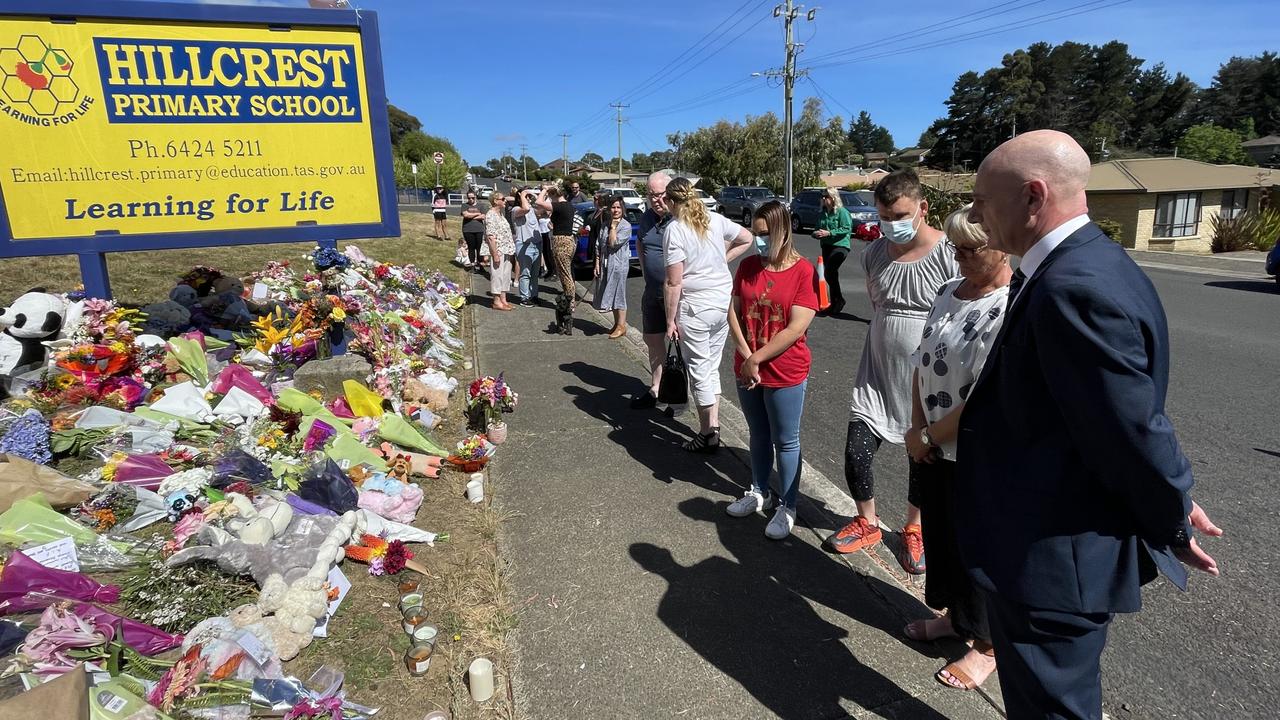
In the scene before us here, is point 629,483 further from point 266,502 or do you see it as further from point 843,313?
point 843,313

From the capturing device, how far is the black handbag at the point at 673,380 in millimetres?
5145

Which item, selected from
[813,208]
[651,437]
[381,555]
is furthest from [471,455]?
[813,208]

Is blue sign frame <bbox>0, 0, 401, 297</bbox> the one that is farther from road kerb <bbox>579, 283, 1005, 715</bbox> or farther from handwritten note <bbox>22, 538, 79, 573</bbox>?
road kerb <bbox>579, 283, 1005, 715</bbox>

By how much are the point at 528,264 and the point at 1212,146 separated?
6406cm

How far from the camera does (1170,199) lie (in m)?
21.9

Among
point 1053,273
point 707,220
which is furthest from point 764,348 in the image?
point 1053,273

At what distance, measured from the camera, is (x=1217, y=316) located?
9875 millimetres

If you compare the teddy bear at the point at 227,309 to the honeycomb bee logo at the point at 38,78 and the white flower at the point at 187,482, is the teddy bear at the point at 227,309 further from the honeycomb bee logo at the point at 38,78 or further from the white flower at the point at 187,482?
the white flower at the point at 187,482

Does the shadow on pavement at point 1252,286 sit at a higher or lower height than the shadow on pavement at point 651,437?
higher

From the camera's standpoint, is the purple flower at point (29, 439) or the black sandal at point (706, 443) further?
the black sandal at point (706, 443)

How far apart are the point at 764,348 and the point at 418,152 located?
6892 cm

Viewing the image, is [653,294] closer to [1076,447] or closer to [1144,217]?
[1076,447]

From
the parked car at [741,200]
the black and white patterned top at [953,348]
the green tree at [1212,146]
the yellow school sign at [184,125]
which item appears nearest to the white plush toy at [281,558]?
the black and white patterned top at [953,348]

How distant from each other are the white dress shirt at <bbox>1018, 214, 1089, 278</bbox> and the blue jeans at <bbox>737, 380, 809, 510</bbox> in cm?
180
